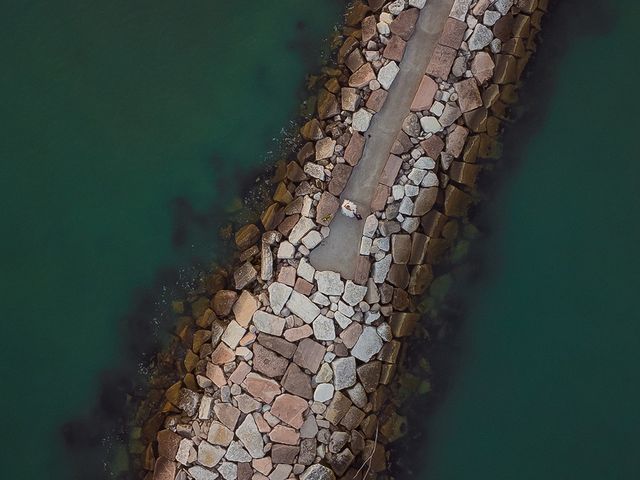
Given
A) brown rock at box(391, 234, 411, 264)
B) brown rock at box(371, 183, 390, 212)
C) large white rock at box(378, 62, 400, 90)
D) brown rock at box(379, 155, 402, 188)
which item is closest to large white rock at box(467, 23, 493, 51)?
large white rock at box(378, 62, 400, 90)

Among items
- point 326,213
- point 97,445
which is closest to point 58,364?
point 97,445

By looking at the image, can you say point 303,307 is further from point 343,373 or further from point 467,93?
point 467,93

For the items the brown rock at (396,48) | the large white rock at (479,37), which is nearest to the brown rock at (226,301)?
the brown rock at (396,48)

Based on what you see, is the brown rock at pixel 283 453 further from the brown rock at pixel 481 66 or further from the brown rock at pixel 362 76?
the brown rock at pixel 481 66

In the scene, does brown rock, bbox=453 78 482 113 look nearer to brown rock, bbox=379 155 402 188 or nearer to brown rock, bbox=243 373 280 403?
brown rock, bbox=379 155 402 188

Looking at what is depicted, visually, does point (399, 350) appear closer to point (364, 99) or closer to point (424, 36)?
point (364, 99)

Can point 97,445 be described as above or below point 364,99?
below
